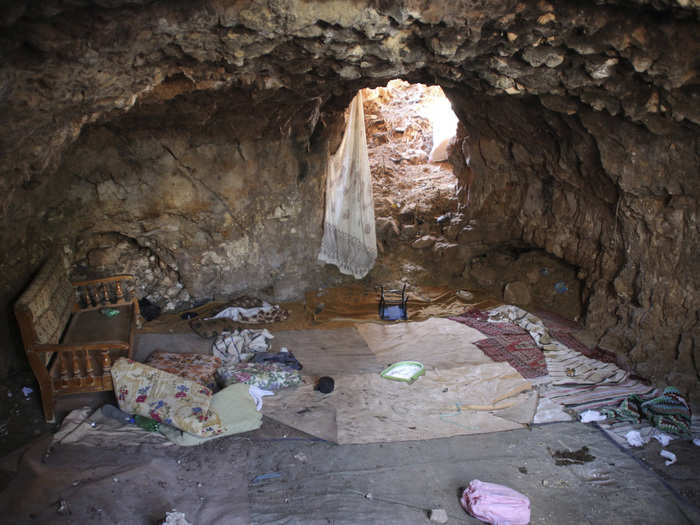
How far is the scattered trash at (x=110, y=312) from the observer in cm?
550

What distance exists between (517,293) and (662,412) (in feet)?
10.5

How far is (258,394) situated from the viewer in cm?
479

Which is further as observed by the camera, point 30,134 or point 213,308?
point 213,308

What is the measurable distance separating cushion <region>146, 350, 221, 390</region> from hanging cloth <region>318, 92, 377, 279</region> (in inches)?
116

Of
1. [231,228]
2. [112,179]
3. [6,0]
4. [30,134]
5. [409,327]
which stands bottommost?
[409,327]

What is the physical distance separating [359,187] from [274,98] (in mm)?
2098

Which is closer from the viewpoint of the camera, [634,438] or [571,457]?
[571,457]

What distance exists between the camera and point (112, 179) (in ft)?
19.9

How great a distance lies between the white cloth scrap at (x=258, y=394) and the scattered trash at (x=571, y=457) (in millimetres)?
2718

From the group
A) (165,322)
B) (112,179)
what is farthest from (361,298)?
(112,179)

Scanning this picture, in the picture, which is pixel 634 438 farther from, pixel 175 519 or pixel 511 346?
pixel 175 519

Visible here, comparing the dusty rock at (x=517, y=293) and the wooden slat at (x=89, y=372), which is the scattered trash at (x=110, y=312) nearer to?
the wooden slat at (x=89, y=372)

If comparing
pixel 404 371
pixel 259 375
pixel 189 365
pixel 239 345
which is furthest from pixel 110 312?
pixel 404 371

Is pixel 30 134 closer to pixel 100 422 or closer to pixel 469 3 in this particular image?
pixel 100 422
